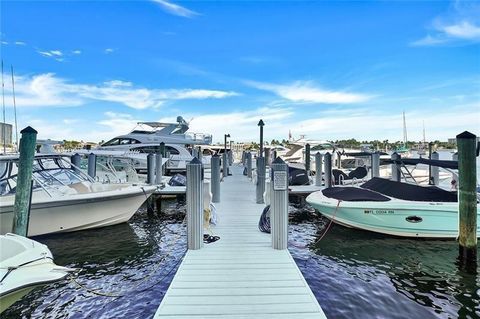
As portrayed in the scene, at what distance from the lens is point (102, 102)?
3050cm

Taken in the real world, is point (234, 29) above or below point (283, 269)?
above

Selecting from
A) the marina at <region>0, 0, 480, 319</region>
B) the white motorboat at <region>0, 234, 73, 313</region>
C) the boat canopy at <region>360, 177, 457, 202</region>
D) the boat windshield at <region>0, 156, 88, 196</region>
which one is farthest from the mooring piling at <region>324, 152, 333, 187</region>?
the white motorboat at <region>0, 234, 73, 313</region>

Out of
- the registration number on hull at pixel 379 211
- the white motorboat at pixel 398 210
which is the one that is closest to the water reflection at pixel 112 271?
the white motorboat at pixel 398 210

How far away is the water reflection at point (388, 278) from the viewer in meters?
4.84

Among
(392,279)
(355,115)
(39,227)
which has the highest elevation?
(355,115)

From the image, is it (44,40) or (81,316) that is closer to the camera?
(81,316)

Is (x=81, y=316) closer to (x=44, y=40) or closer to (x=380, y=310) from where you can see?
(x=380, y=310)

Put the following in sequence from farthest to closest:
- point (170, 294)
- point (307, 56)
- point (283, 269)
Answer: point (307, 56) < point (283, 269) < point (170, 294)

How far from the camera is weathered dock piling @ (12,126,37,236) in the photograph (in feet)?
20.4

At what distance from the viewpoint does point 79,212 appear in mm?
9000

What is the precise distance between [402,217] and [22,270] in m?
8.09

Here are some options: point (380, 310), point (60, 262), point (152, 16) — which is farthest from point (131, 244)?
point (152, 16)

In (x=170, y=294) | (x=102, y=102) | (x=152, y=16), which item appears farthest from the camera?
(x=102, y=102)

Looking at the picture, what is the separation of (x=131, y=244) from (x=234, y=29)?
36.0ft
